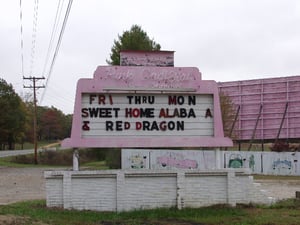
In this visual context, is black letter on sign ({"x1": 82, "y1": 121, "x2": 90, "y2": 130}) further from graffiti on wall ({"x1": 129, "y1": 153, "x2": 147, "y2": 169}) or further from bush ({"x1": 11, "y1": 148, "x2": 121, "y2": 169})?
bush ({"x1": 11, "y1": 148, "x2": 121, "y2": 169})

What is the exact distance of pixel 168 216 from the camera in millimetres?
14180

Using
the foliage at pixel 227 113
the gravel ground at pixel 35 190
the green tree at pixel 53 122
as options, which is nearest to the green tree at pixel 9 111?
the green tree at pixel 53 122

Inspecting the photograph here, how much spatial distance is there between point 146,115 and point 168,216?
310 cm

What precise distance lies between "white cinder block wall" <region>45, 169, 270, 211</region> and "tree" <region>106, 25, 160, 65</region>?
34.9 metres

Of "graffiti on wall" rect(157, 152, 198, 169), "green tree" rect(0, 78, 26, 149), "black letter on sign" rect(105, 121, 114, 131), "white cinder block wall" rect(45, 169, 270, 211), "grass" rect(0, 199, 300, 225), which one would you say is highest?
"green tree" rect(0, 78, 26, 149)

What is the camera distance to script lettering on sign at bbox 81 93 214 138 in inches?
611

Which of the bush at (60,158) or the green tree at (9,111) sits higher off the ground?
the green tree at (9,111)

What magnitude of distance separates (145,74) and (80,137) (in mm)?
2608

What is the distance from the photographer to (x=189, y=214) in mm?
14367

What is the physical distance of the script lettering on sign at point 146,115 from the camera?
50.9ft

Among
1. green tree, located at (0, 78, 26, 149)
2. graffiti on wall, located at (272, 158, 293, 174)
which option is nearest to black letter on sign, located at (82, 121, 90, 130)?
graffiti on wall, located at (272, 158, 293, 174)

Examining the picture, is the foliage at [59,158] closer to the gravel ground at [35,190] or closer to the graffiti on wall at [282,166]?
the graffiti on wall at [282,166]

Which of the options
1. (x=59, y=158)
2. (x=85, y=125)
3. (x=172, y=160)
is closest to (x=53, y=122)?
(x=59, y=158)

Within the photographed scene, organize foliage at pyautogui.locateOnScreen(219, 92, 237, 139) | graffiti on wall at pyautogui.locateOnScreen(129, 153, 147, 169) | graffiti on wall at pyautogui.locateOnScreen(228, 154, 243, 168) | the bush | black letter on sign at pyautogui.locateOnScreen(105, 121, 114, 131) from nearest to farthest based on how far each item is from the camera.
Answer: black letter on sign at pyautogui.locateOnScreen(105, 121, 114, 131) → graffiti on wall at pyautogui.locateOnScreen(228, 154, 243, 168) → graffiti on wall at pyautogui.locateOnScreen(129, 153, 147, 169) → foliage at pyautogui.locateOnScreen(219, 92, 237, 139) → the bush
